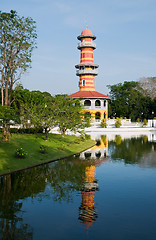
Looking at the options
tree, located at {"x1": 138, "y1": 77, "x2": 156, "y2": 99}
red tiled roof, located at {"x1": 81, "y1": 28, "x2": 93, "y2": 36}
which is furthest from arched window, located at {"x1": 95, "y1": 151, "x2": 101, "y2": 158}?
tree, located at {"x1": 138, "y1": 77, "x2": 156, "y2": 99}

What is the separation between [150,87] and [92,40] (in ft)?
95.3

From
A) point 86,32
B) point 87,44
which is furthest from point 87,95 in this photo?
point 86,32

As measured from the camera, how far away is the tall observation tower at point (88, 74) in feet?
207

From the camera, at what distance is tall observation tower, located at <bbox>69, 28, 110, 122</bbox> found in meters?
63.0

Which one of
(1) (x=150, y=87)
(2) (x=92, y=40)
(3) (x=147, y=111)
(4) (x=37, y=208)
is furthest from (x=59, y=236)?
(1) (x=150, y=87)

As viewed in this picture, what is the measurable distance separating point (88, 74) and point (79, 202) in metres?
54.9

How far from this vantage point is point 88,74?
64.3m

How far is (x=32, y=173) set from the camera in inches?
662

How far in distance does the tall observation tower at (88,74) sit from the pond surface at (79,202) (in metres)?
44.0

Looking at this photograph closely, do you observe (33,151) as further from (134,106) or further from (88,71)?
(134,106)

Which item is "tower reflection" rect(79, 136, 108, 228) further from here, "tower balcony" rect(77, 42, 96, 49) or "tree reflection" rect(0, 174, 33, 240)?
"tower balcony" rect(77, 42, 96, 49)

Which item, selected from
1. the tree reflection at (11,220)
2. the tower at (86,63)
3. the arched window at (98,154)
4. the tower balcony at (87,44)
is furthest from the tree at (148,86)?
the tree reflection at (11,220)

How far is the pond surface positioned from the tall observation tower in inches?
1732

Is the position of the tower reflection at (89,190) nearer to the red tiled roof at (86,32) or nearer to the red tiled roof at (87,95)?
the red tiled roof at (87,95)
